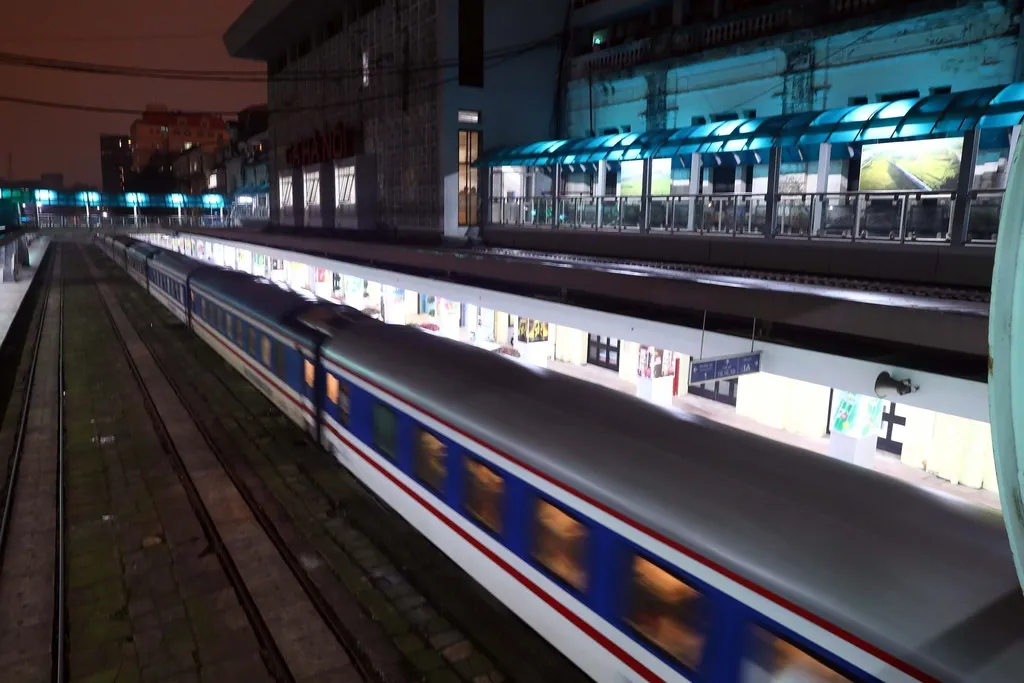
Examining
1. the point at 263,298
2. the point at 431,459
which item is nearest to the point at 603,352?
the point at 263,298

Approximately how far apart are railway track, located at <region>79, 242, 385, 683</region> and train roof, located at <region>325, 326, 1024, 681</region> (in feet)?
7.81

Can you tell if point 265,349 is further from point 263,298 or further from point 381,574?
point 381,574

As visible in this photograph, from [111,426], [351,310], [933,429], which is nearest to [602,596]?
[351,310]

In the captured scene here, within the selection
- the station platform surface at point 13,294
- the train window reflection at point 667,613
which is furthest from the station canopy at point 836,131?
the station platform surface at point 13,294

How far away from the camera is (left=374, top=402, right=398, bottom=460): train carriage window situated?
316 inches

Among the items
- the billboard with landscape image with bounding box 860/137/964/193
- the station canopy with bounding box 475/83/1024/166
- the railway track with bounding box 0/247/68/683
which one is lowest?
the railway track with bounding box 0/247/68/683

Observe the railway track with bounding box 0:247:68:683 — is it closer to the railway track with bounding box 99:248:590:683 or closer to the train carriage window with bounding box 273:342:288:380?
the railway track with bounding box 99:248:590:683

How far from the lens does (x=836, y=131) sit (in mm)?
13805

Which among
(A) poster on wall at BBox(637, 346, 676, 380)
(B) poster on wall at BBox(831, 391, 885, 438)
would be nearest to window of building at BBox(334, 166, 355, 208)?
(A) poster on wall at BBox(637, 346, 676, 380)

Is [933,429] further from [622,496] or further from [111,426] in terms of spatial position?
[111,426]

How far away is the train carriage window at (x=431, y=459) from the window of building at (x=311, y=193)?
3621 cm

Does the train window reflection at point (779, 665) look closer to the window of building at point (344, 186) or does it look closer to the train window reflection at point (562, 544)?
the train window reflection at point (562, 544)

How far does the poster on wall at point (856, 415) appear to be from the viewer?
33.5 feet

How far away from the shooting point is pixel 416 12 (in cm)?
2773
